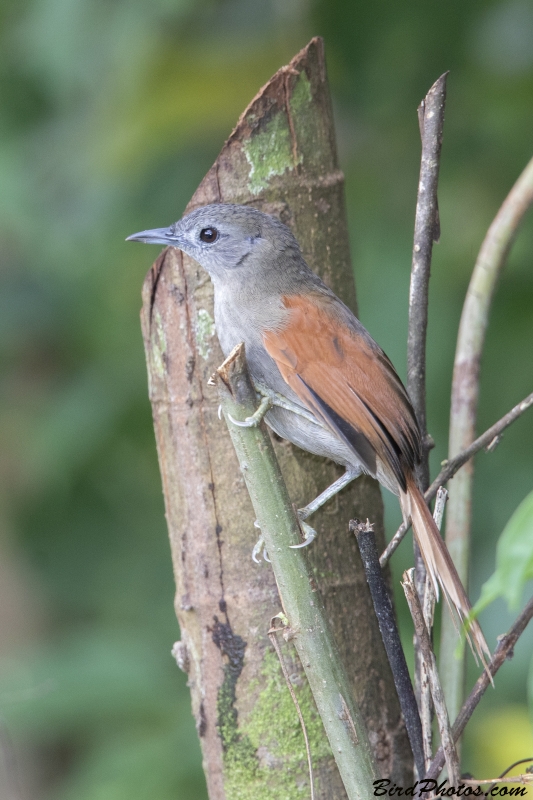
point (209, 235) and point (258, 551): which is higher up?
point (209, 235)

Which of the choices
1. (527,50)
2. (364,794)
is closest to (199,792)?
(364,794)

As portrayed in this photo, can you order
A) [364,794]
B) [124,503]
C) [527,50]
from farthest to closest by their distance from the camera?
[124,503] → [527,50] → [364,794]

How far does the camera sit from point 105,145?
400 cm

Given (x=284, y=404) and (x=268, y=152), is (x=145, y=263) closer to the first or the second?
(x=268, y=152)

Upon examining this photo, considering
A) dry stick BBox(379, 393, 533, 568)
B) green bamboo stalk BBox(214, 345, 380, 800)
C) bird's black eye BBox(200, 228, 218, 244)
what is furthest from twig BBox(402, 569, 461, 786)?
bird's black eye BBox(200, 228, 218, 244)

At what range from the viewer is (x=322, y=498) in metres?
2.26

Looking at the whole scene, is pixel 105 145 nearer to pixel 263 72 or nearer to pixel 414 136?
pixel 263 72

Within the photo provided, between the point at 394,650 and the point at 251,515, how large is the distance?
21.3 inches

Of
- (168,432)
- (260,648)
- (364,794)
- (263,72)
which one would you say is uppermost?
(263,72)

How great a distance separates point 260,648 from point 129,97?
2605 millimetres

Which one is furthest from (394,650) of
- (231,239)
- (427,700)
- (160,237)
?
(160,237)

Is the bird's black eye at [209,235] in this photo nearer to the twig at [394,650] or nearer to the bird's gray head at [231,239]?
the bird's gray head at [231,239]

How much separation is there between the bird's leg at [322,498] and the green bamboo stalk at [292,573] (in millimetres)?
298

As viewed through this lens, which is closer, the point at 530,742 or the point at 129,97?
the point at 530,742
